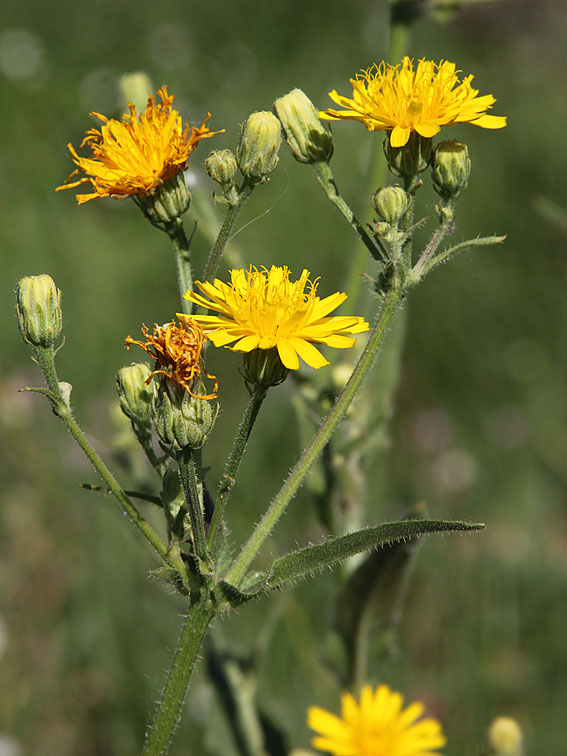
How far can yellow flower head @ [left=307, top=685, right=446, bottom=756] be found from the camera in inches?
95.4

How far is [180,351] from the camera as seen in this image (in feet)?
6.34

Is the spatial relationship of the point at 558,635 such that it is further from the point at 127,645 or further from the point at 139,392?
the point at 139,392

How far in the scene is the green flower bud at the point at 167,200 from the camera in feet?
7.14

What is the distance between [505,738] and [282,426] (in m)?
2.91

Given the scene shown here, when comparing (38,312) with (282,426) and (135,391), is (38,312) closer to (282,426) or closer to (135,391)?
(135,391)

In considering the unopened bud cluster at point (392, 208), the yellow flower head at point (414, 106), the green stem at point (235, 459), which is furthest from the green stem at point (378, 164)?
the green stem at point (235, 459)

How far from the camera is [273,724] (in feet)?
11.0

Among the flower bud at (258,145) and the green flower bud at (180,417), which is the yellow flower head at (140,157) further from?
the green flower bud at (180,417)

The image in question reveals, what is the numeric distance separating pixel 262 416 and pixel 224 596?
11.5 feet

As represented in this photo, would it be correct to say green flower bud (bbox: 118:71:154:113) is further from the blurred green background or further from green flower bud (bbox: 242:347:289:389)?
green flower bud (bbox: 242:347:289:389)

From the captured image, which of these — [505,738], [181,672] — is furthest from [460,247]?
[505,738]

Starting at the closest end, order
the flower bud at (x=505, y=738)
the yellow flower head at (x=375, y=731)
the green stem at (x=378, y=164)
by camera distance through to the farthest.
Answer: the yellow flower head at (x=375, y=731) → the flower bud at (x=505, y=738) → the green stem at (x=378, y=164)

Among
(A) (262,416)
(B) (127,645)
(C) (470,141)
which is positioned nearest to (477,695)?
(B) (127,645)

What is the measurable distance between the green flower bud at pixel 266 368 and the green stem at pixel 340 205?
1.22 ft
